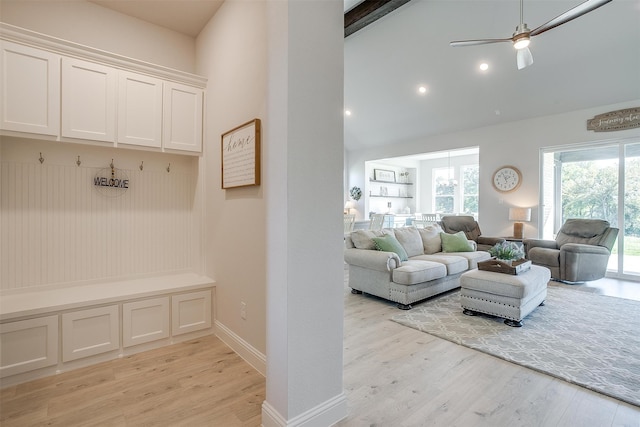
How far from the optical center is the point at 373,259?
398 centimetres

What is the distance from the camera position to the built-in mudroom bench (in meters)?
2.14

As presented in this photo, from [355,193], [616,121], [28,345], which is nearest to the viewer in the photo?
[28,345]

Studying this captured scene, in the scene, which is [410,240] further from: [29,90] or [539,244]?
[29,90]

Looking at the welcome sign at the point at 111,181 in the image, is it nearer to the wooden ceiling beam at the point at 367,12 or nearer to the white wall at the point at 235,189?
the white wall at the point at 235,189

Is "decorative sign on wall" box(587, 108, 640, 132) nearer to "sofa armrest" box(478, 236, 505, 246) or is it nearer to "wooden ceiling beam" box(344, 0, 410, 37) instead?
"sofa armrest" box(478, 236, 505, 246)

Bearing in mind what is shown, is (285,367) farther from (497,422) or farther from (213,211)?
(213,211)

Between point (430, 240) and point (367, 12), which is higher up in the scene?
point (367, 12)

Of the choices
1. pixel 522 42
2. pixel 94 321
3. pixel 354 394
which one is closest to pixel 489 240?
pixel 522 42

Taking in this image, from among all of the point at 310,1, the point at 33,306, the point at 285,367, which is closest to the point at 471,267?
the point at 285,367

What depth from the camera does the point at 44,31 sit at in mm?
2504

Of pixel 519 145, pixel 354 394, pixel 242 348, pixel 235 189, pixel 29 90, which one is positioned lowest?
pixel 354 394

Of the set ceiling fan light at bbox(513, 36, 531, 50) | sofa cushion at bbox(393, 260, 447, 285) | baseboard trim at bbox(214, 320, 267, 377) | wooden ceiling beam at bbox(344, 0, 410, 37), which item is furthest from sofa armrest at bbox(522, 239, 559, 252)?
baseboard trim at bbox(214, 320, 267, 377)

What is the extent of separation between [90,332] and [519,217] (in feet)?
22.6

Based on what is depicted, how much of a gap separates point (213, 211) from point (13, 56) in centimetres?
176
